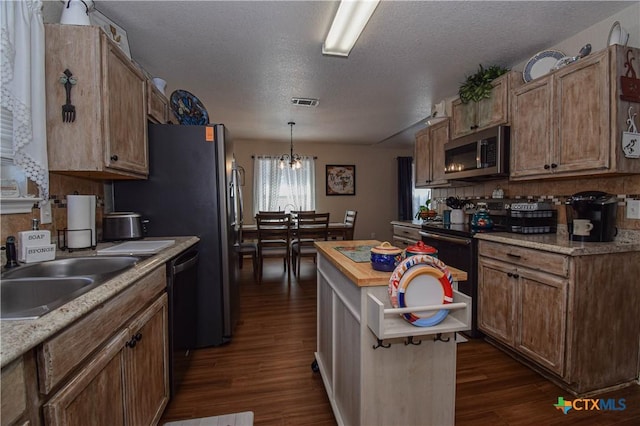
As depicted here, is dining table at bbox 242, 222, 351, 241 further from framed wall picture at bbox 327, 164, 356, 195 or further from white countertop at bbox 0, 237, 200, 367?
white countertop at bbox 0, 237, 200, 367

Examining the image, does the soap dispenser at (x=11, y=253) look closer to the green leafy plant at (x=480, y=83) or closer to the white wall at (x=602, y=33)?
the green leafy plant at (x=480, y=83)

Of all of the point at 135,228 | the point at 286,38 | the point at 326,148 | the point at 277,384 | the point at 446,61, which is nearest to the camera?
the point at 277,384

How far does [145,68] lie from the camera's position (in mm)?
2676

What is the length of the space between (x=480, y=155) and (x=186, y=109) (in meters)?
2.52

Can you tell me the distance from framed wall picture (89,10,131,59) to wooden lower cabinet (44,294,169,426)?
1.65m

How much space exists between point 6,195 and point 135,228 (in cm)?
74

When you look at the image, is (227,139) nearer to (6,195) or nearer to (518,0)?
(6,195)

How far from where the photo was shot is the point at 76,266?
145 centimetres

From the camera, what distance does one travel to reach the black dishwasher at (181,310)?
1.68 metres

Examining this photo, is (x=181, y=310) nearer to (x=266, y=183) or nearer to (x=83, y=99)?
(x=83, y=99)

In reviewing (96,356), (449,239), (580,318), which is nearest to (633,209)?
(580,318)

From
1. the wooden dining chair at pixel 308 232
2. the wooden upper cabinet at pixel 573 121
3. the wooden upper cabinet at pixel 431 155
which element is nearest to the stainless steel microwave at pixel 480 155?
the wooden upper cabinet at pixel 573 121

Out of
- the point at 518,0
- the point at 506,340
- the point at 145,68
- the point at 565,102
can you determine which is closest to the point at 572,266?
the point at 506,340

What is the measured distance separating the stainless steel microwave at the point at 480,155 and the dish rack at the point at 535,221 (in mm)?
405
